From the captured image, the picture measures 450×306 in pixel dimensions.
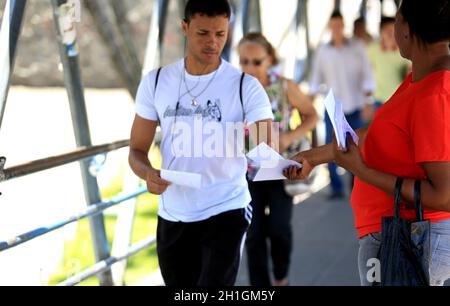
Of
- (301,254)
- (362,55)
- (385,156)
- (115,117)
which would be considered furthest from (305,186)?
(115,117)

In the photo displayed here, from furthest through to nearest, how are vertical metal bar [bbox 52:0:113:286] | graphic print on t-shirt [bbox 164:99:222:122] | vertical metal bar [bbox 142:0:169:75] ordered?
vertical metal bar [bbox 142:0:169:75]
vertical metal bar [bbox 52:0:113:286]
graphic print on t-shirt [bbox 164:99:222:122]

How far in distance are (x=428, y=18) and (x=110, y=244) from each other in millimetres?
5584

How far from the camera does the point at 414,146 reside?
275 centimetres

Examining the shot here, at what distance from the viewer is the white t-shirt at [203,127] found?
383cm

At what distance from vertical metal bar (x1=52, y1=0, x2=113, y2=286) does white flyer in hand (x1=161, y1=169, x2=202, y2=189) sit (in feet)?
5.39

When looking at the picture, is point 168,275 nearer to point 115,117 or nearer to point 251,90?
point 251,90

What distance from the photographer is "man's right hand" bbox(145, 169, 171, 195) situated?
3557 millimetres

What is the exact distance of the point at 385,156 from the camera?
114 inches

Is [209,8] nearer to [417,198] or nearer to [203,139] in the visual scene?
[203,139]

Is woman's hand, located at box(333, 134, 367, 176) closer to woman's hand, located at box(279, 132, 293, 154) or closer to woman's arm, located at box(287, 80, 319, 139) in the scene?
woman's hand, located at box(279, 132, 293, 154)

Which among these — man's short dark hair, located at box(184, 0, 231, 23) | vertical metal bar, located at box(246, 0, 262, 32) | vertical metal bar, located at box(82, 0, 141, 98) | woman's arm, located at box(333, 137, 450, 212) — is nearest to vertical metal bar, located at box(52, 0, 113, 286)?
man's short dark hair, located at box(184, 0, 231, 23)

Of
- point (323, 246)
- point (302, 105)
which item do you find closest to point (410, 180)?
point (302, 105)

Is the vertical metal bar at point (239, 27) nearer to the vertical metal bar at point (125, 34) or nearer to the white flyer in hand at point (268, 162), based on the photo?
the vertical metal bar at point (125, 34)
